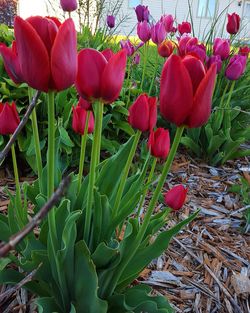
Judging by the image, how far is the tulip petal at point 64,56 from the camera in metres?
0.77

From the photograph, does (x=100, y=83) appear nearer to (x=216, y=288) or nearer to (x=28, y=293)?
(x=28, y=293)

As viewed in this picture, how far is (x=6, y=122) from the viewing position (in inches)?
49.1

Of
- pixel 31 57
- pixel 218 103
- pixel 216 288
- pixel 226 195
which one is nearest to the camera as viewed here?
pixel 31 57

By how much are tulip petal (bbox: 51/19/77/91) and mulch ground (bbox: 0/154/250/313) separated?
2.65ft

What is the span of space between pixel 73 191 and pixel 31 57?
72 centimetres

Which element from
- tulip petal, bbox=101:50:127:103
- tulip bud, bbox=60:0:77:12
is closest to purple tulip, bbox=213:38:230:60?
tulip bud, bbox=60:0:77:12

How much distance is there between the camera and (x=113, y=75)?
917 mm

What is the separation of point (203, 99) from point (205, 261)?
1170 millimetres

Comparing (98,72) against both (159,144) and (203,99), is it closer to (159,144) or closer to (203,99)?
(203,99)

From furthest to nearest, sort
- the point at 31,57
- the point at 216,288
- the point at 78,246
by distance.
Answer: the point at 216,288
the point at 78,246
the point at 31,57

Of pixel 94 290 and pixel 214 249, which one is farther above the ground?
pixel 94 290

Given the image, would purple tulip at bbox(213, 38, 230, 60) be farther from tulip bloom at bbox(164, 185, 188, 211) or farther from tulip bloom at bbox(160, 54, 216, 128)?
tulip bloom at bbox(160, 54, 216, 128)

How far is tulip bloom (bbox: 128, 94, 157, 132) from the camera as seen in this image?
1188 millimetres

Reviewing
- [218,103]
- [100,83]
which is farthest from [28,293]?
[218,103]
